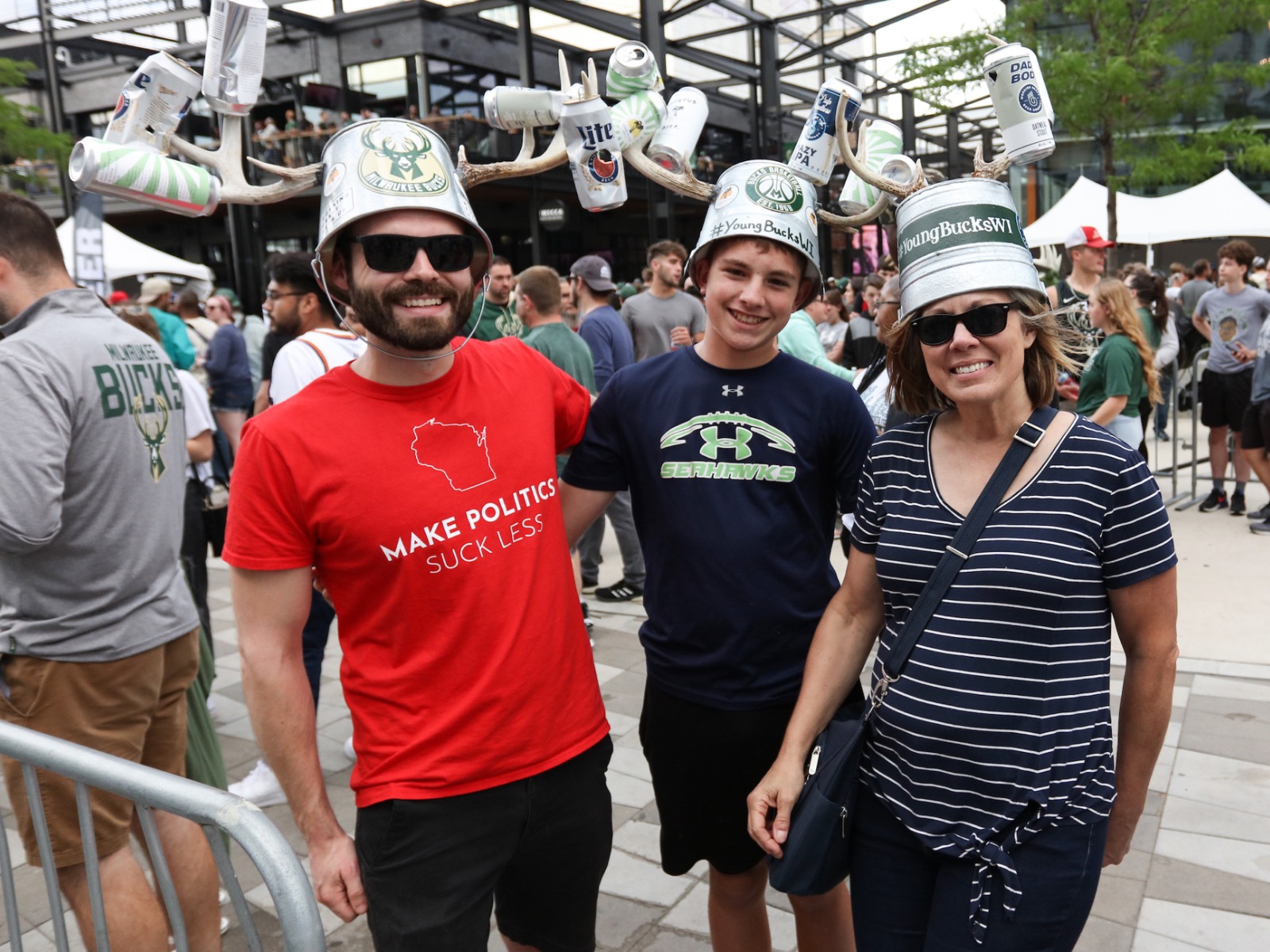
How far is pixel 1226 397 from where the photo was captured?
7.99 metres

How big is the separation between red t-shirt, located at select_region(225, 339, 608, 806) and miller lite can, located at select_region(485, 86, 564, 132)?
86 cm

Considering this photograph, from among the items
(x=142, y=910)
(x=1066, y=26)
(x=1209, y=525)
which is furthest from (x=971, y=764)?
(x=1066, y=26)

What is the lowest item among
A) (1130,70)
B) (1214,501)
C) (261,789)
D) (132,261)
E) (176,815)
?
(1214,501)

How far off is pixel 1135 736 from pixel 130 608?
2.33m

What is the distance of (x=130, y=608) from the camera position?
8.30 ft

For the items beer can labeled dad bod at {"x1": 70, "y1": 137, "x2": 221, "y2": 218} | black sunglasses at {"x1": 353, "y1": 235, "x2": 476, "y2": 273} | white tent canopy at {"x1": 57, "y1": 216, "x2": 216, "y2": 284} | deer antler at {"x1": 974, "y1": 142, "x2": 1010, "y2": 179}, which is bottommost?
black sunglasses at {"x1": 353, "y1": 235, "x2": 476, "y2": 273}

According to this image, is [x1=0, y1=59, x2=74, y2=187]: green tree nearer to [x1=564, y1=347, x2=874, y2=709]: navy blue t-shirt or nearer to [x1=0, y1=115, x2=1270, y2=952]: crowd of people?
[x1=0, y1=115, x2=1270, y2=952]: crowd of people

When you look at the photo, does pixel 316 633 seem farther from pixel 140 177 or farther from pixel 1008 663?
pixel 1008 663

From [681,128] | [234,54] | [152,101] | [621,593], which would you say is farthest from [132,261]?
[681,128]

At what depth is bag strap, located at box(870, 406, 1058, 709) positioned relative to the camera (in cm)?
172

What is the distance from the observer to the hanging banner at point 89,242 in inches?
164

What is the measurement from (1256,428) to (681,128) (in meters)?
6.68

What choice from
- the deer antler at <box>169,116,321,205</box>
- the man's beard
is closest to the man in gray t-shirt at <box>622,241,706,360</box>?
the deer antler at <box>169,116,321,205</box>

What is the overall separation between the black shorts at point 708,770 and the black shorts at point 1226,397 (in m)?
7.25
